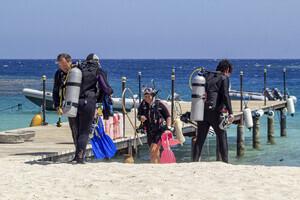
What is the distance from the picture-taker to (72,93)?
468 inches

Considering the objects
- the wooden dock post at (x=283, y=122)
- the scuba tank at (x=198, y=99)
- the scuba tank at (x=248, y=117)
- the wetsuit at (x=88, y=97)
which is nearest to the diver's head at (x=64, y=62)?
the wetsuit at (x=88, y=97)

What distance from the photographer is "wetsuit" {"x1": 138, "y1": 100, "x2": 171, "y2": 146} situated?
13227 millimetres

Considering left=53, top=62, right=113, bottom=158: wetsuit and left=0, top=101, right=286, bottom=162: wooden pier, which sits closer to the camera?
left=53, top=62, right=113, bottom=158: wetsuit

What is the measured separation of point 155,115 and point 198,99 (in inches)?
32.7

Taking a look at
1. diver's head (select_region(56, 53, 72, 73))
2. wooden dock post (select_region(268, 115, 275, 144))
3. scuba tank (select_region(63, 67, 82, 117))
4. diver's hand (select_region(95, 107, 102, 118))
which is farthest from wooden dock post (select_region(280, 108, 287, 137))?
scuba tank (select_region(63, 67, 82, 117))

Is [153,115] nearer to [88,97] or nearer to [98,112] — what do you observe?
[98,112]

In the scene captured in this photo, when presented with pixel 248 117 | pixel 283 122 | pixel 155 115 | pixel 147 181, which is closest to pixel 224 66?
pixel 155 115

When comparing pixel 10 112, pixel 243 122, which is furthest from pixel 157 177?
pixel 10 112

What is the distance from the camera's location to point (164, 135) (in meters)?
13.5

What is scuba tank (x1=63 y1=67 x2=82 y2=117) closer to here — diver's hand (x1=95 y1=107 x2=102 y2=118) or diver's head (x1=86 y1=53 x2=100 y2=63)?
diver's head (x1=86 y1=53 x2=100 y2=63)

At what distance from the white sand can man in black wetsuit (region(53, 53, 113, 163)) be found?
52 cm

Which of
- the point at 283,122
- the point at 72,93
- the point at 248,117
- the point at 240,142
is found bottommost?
the point at 240,142

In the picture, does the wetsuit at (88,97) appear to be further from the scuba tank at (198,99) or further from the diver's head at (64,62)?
the scuba tank at (198,99)

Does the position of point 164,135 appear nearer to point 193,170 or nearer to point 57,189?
point 193,170
